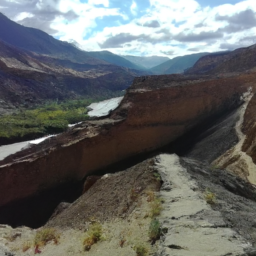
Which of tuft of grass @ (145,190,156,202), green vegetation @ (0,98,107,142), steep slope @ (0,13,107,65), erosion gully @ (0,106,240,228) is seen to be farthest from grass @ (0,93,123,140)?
steep slope @ (0,13,107,65)

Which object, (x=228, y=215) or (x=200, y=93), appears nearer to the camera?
(x=228, y=215)

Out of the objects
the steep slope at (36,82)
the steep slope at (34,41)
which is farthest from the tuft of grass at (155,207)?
the steep slope at (34,41)

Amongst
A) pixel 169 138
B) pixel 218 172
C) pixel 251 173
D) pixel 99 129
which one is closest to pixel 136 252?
pixel 218 172

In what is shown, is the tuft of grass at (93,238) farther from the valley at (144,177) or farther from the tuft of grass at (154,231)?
the tuft of grass at (154,231)

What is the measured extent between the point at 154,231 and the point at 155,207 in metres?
1.11

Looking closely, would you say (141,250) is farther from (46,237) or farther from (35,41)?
(35,41)

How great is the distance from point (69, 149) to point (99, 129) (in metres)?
2.66

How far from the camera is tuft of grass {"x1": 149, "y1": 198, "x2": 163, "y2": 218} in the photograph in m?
7.08

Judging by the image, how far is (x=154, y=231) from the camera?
6.25m

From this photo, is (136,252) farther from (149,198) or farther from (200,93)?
(200,93)

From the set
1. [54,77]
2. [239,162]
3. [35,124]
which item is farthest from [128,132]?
[54,77]

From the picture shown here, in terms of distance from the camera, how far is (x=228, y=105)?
1078 inches

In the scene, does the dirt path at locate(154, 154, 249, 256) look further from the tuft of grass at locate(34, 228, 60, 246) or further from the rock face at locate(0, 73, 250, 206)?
the rock face at locate(0, 73, 250, 206)

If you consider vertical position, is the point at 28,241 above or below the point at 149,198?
below
